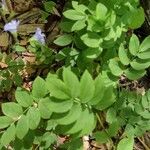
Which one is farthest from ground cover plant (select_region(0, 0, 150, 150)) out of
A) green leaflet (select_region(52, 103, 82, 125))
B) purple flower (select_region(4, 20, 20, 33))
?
purple flower (select_region(4, 20, 20, 33))

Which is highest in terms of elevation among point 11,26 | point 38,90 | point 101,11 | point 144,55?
point 101,11

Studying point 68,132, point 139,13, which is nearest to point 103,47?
point 139,13

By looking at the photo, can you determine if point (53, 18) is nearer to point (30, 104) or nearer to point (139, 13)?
point (139, 13)

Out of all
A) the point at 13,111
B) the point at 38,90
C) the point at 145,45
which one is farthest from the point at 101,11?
the point at 13,111

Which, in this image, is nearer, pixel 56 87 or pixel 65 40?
pixel 56 87

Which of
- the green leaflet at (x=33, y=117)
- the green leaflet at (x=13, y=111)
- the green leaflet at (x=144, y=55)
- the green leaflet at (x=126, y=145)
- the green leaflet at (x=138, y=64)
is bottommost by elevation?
the green leaflet at (x=126, y=145)

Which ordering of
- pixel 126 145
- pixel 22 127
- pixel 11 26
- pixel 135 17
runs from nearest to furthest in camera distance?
pixel 22 127
pixel 126 145
pixel 135 17
pixel 11 26

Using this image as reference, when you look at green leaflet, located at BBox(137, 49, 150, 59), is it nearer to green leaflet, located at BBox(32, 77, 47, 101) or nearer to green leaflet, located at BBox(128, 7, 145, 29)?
green leaflet, located at BBox(128, 7, 145, 29)

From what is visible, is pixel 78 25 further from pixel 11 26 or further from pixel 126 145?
pixel 11 26

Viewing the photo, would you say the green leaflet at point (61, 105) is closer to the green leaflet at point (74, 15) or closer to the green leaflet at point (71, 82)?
the green leaflet at point (71, 82)

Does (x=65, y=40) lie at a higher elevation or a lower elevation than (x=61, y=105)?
lower

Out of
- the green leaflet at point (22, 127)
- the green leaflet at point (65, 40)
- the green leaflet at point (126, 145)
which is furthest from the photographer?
the green leaflet at point (65, 40)

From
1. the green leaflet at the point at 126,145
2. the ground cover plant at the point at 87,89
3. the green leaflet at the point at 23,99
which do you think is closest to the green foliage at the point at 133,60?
the ground cover plant at the point at 87,89
